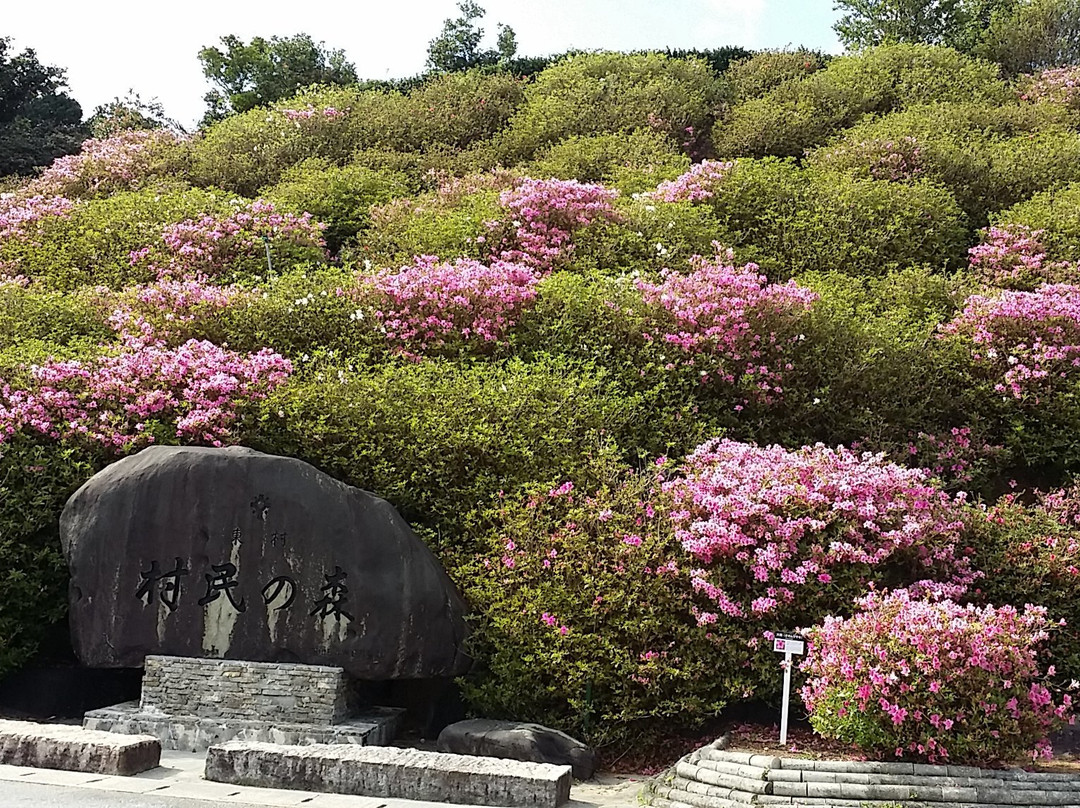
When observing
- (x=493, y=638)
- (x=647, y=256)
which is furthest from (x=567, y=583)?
(x=647, y=256)

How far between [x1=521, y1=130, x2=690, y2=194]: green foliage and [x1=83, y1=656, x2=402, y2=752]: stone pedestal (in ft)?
35.7

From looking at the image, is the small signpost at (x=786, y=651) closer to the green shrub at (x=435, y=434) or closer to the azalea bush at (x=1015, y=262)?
the green shrub at (x=435, y=434)

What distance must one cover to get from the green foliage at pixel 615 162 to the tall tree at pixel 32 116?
536 inches

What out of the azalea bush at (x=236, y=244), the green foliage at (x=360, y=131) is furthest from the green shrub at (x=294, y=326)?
the green foliage at (x=360, y=131)

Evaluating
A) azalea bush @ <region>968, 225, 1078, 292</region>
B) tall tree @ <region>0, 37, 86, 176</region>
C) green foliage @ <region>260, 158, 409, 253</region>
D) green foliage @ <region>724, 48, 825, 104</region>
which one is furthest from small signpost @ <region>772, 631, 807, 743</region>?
tall tree @ <region>0, 37, 86, 176</region>

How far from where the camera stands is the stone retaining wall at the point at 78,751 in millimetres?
6652

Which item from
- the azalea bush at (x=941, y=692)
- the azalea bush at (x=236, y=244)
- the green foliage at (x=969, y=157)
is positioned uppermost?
the green foliage at (x=969, y=157)

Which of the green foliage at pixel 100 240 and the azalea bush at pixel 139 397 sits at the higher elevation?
the green foliage at pixel 100 240

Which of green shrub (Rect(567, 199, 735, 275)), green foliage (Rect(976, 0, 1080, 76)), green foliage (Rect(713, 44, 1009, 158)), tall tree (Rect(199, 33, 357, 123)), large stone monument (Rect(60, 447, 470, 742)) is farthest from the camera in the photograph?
tall tree (Rect(199, 33, 357, 123))

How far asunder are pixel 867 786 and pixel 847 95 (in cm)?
1855

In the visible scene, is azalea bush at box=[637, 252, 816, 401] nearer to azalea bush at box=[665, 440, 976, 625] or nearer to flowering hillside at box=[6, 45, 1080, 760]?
flowering hillside at box=[6, 45, 1080, 760]

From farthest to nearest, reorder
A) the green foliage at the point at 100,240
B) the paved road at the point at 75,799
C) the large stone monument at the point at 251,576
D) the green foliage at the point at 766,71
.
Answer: the green foliage at the point at 766,71 → the green foliage at the point at 100,240 → the large stone monument at the point at 251,576 → the paved road at the point at 75,799

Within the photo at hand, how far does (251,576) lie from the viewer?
8016 millimetres

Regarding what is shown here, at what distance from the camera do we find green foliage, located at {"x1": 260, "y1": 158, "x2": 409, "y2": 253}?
57.1 feet
